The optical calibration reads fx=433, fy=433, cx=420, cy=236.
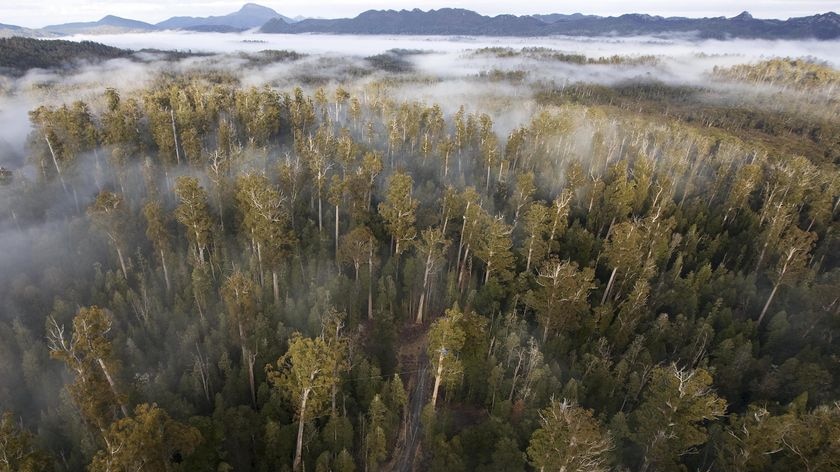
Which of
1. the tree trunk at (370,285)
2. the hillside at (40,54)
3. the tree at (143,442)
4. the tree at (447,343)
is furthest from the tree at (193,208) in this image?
the hillside at (40,54)

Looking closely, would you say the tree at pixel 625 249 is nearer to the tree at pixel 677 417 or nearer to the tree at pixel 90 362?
the tree at pixel 677 417

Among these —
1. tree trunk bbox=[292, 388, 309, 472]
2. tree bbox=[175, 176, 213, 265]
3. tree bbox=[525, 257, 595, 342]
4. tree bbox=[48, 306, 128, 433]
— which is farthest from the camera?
tree bbox=[175, 176, 213, 265]

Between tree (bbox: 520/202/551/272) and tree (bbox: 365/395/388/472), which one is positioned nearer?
tree (bbox: 365/395/388/472)

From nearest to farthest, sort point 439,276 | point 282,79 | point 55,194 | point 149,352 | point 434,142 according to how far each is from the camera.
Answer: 1. point 149,352
2. point 439,276
3. point 55,194
4. point 434,142
5. point 282,79

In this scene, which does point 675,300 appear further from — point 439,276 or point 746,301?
point 439,276

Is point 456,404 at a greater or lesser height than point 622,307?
lesser

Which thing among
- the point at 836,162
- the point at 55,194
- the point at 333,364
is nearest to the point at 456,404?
the point at 333,364

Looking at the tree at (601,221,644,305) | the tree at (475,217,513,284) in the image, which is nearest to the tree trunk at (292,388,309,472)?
the tree at (475,217,513,284)

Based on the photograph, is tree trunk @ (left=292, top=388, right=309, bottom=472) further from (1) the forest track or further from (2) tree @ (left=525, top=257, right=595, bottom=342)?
(2) tree @ (left=525, top=257, right=595, bottom=342)
